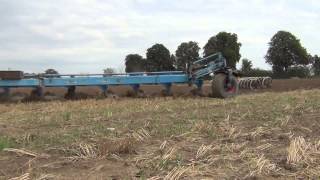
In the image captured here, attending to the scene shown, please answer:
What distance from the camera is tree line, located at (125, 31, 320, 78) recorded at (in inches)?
1523

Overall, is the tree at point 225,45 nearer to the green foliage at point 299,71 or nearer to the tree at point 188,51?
the tree at point 188,51

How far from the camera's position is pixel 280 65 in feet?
275

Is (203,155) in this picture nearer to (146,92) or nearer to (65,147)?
(65,147)

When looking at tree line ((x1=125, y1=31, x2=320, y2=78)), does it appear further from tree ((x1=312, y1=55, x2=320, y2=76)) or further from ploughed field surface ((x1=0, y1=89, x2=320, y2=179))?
ploughed field surface ((x1=0, y1=89, x2=320, y2=179))

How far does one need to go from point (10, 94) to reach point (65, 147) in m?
11.8

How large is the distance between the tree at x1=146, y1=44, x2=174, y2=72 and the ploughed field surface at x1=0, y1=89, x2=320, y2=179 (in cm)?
2682

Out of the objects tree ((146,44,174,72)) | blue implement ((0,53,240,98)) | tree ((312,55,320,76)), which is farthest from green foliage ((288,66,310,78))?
blue implement ((0,53,240,98))

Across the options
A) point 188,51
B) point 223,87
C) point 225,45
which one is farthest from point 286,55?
point 223,87

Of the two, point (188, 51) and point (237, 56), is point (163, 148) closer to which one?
point (188, 51)

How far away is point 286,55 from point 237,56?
27.6 meters

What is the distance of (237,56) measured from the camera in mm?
58938

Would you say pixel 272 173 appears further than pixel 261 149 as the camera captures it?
No

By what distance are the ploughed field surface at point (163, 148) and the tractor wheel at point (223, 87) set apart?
9940 millimetres

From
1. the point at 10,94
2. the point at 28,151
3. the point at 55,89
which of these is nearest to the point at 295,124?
the point at 28,151
